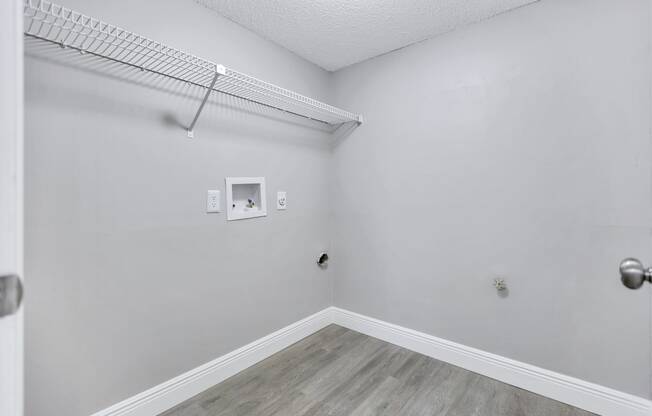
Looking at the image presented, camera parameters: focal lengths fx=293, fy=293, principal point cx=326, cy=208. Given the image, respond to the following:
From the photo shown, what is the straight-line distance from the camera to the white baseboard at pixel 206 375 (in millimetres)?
1436

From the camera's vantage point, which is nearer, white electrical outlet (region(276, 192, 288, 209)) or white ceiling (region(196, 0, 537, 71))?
white ceiling (region(196, 0, 537, 71))

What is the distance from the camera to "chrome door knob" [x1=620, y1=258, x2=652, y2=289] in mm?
800

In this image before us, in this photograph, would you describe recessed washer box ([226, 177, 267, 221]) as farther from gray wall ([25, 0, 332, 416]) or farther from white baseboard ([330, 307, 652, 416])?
white baseboard ([330, 307, 652, 416])

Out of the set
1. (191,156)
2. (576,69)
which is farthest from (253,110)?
(576,69)

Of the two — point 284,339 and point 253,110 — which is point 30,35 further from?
point 284,339

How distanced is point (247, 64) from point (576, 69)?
1.88m

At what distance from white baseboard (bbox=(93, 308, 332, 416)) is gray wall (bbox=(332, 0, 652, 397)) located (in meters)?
0.68

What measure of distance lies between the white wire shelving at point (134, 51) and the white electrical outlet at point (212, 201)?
1.13 feet

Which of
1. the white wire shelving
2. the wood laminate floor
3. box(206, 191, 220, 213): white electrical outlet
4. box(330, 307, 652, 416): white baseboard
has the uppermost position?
the white wire shelving

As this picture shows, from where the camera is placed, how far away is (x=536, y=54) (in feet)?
5.39
